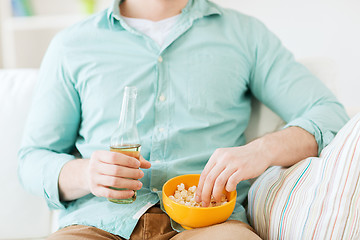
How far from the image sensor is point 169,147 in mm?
1071

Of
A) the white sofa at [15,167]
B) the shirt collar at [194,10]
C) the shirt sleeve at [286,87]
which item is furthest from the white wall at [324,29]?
the shirt collar at [194,10]

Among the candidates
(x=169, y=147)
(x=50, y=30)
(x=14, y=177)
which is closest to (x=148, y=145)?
(x=169, y=147)

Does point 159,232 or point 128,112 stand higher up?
point 128,112

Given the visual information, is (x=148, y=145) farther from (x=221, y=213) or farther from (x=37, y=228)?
(x=37, y=228)

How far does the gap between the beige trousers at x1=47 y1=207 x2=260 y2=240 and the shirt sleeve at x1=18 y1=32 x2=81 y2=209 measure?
188 mm

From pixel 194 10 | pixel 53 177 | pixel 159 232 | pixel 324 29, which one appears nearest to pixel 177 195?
pixel 159 232

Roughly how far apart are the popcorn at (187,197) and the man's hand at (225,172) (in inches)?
0.7

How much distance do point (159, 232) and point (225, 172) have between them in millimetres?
244

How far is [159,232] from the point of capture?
0.94 metres

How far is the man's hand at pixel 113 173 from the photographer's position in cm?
85

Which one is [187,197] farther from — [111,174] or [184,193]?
[111,174]

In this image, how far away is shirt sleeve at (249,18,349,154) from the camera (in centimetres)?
111

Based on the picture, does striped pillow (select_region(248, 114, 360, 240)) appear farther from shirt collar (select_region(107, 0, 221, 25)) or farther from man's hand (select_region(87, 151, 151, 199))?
shirt collar (select_region(107, 0, 221, 25))

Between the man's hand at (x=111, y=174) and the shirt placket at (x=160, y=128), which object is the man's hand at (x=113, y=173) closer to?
the man's hand at (x=111, y=174)
